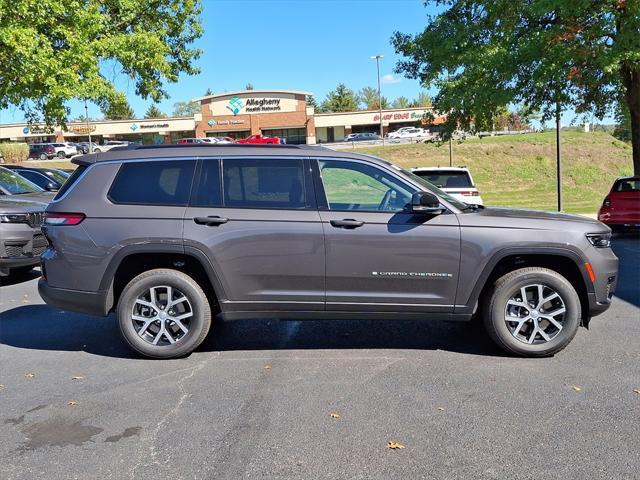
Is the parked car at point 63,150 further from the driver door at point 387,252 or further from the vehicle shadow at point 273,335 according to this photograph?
the driver door at point 387,252

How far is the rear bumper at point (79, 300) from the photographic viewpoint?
16.4ft

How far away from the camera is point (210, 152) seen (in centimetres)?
510

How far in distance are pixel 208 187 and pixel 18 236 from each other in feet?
15.3

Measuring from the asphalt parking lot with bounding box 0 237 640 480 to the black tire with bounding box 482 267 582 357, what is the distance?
0.12 m

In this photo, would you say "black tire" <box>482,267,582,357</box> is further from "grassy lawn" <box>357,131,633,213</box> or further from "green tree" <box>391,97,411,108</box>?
"green tree" <box>391,97,411,108</box>

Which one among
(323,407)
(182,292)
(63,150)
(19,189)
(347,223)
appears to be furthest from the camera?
(63,150)

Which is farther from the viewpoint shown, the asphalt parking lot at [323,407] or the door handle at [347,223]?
the door handle at [347,223]

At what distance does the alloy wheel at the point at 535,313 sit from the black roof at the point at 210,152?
5.63ft

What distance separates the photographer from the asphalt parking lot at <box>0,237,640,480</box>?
324 cm

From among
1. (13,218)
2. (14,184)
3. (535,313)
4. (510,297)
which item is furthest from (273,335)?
(14,184)

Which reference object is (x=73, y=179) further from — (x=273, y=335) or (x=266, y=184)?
(x=273, y=335)

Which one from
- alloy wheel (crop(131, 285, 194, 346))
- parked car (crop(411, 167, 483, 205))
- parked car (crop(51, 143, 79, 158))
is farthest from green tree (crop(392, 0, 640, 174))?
parked car (crop(51, 143, 79, 158))

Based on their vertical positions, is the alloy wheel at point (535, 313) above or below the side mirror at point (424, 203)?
below

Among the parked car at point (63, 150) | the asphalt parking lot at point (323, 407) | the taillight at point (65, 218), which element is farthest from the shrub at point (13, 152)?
the taillight at point (65, 218)
